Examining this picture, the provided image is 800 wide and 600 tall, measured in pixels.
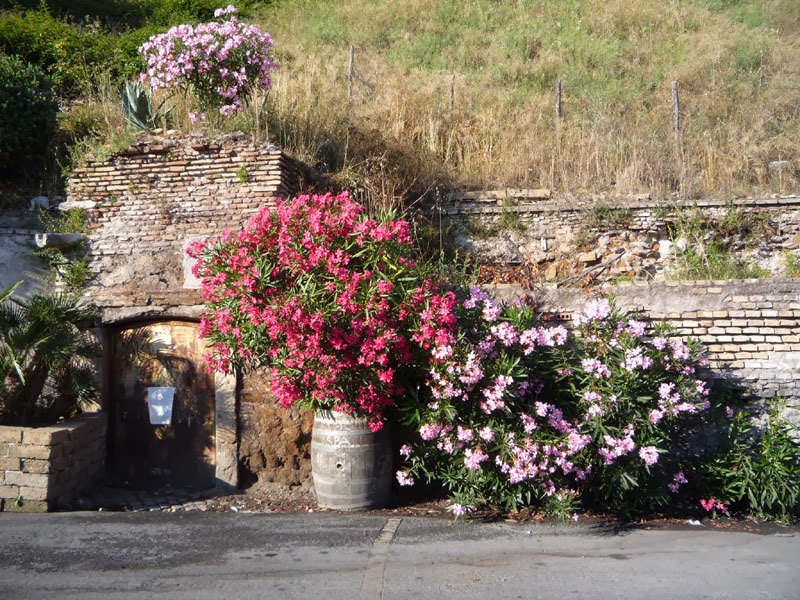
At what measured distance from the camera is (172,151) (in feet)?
27.9

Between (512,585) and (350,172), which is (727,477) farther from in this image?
(350,172)

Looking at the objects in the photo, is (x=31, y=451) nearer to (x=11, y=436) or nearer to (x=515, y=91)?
(x=11, y=436)

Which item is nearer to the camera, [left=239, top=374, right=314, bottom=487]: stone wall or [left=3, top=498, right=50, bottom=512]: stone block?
[left=3, top=498, right=50, bottom=512]: stone block

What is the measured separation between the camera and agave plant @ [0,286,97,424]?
664cm

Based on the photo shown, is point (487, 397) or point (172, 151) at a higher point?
point (172, 151)

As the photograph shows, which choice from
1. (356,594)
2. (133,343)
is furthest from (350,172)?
(356,594)

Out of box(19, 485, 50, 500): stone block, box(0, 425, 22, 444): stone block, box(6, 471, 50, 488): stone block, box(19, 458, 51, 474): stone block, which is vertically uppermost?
box(0, 425, 22, 444): stone block

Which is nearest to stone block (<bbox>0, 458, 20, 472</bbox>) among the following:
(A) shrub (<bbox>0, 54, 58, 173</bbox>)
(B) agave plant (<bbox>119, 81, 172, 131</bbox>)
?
(B) agave plant (<bbox>119, 81, 172, 131</bbox>)

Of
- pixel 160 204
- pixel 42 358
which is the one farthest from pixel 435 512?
pixel 160 204

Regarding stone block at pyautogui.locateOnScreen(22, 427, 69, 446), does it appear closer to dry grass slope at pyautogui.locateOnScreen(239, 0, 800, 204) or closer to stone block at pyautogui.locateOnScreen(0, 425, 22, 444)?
stone block at pyautogui.locateOnScreen(0, 425, 22, 444)

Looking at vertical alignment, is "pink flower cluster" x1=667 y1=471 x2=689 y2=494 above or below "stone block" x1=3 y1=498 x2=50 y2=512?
above

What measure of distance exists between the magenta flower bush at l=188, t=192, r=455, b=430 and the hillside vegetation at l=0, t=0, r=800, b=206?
10.2 feet

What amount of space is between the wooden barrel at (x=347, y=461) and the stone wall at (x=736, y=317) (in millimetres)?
2026

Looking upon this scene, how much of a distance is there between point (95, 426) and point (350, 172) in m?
4.52
